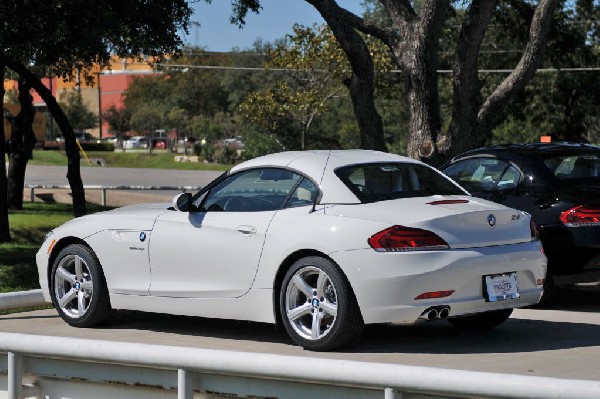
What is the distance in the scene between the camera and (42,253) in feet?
34.2

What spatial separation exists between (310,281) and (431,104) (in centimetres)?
1165

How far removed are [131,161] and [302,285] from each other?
7189 centimetres

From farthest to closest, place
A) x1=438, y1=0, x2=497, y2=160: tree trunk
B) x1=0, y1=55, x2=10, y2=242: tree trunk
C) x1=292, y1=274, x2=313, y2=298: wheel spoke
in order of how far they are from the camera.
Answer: x1=0, y1=55, x2=10, y2=242: tree trunk < x1=438, y1=0, x2=497, y2=160: tree trunk < x1=292, y1=274, x2=313, y2=298: wheel spoke

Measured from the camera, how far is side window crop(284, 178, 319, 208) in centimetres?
902

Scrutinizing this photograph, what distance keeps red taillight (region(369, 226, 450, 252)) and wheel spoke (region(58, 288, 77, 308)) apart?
303 cm

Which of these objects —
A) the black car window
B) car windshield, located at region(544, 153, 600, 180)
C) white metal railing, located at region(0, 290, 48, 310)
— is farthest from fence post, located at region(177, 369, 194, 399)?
car windshield, located at region(544, 153, 600, 180)

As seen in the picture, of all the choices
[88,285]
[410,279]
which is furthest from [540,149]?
[88,285]

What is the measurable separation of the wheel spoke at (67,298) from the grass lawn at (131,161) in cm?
5745

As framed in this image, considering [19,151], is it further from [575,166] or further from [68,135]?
[575,166]

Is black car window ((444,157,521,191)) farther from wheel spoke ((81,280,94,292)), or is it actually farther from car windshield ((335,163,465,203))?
wheel spoke ((81,280,94,292))

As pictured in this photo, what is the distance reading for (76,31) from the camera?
61.4 ft

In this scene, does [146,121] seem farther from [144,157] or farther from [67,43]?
[67,43]

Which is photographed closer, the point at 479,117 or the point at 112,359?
the point at 112,359

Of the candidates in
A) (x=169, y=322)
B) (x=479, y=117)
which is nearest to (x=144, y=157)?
(x=479, y=117)
